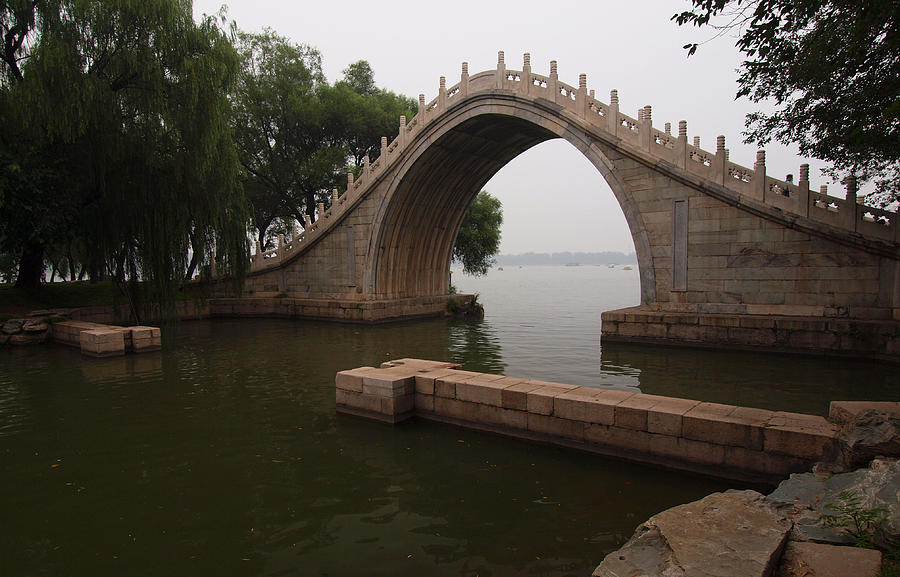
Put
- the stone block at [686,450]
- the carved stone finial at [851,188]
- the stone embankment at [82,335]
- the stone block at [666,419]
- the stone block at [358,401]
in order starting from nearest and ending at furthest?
the stone block at [686,450]
the stone block at [666,419]
the stone block at [358,401]
the carved stone finial at [851,188]
the stone embankment at [82,335]

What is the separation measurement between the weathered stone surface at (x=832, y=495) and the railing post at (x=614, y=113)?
12.8 metres

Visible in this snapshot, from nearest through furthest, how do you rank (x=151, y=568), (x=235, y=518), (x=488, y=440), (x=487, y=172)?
(x=151, y=568) → (x=235, y=518) → (x=488, y=440) → (x=487, y=172)

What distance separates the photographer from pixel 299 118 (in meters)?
28.0

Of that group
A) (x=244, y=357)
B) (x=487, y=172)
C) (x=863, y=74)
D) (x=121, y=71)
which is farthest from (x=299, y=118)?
(x=863, y=74)

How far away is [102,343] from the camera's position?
13406 millimetres

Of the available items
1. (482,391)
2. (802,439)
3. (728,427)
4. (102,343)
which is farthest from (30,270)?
(802,439)

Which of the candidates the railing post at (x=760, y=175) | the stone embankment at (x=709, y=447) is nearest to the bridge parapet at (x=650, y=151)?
the railing post at (x=760, y=175)

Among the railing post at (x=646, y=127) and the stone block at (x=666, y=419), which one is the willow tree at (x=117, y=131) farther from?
the stone block at (x=666, y=419)

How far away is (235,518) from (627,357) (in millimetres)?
10398

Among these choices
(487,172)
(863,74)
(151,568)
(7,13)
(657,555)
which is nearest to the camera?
(657,555)

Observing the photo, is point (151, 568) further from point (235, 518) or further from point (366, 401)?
point (366, 401)

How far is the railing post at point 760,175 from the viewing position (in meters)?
13.5

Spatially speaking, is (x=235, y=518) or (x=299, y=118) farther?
(x=299, y=118)

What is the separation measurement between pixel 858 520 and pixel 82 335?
15932 mm
